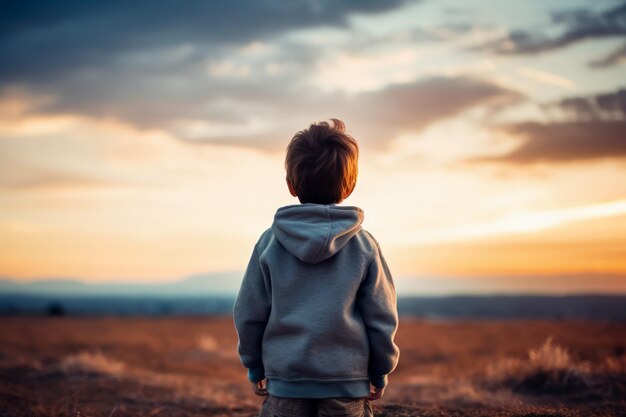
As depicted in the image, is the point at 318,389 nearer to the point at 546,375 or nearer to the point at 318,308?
the point at 318,308

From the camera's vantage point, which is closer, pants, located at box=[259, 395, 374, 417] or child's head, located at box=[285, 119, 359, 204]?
pants, located at box=[259, 395, 374, 417]

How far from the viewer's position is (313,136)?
3453 mm

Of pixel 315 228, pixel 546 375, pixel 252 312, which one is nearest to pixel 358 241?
pixel 315 228

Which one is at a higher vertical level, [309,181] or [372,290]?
[309,181]

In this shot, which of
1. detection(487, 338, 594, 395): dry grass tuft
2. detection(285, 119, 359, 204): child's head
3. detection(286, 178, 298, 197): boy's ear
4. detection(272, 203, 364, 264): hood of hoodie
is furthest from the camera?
detection(487, 338, 594, 395): dry grass tuft

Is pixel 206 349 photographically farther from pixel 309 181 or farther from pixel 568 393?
pixel 309 181

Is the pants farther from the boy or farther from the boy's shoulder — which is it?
the boy's shoulder

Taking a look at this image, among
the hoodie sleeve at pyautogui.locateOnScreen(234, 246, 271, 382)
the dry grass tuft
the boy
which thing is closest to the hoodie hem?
the boy

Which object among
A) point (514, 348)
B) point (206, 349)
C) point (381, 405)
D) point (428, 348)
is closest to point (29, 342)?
point (206, 349)

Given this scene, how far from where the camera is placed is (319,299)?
3.28 meters

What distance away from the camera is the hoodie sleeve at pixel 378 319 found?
331 cm

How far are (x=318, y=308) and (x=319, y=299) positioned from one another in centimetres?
5

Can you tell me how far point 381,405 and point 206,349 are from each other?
13.4 m

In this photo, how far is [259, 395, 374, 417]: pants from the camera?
3.25 m
